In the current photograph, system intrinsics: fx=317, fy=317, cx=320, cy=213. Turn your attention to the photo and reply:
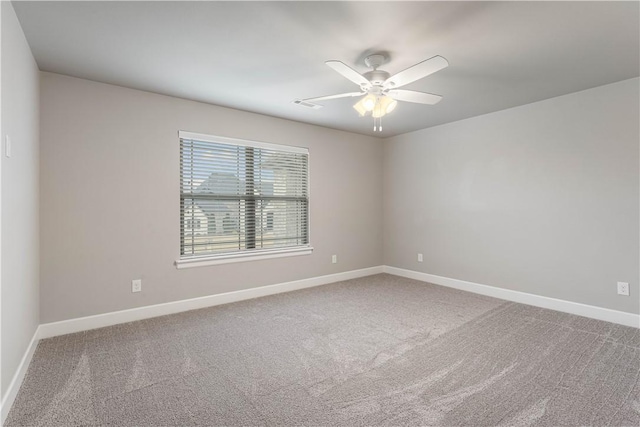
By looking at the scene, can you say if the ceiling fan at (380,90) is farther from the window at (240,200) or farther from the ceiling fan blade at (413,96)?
the window at (240,200)

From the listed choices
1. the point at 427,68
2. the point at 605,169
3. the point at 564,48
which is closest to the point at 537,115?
the point at 605,169

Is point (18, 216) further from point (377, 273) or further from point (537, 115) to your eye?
point (537, 115)

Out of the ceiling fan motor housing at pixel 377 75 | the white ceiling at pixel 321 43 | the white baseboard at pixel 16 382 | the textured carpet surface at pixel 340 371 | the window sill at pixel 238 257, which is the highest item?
the white ceiling at pixel 321 43

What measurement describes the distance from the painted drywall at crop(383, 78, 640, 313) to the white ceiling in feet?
1.45

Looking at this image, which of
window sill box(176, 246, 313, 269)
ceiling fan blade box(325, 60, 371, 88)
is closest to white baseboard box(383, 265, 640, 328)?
window sill box(176, 246, 313, 269)

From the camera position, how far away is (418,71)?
2.12 meters

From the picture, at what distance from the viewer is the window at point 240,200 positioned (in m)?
3.58

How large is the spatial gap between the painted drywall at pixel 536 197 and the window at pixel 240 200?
187cm

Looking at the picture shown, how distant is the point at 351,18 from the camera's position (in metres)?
1.97

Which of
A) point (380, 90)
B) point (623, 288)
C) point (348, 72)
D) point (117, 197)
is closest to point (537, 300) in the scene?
point (623, 288)

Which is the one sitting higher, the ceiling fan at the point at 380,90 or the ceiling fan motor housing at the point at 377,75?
the ceiling fan motor housing at the point at 377,75

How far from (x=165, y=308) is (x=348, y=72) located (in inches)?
116

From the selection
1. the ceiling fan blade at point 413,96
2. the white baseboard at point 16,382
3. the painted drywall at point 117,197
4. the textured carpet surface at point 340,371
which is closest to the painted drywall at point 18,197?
the white baseboard at point 16,382

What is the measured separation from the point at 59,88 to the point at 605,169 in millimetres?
5207
